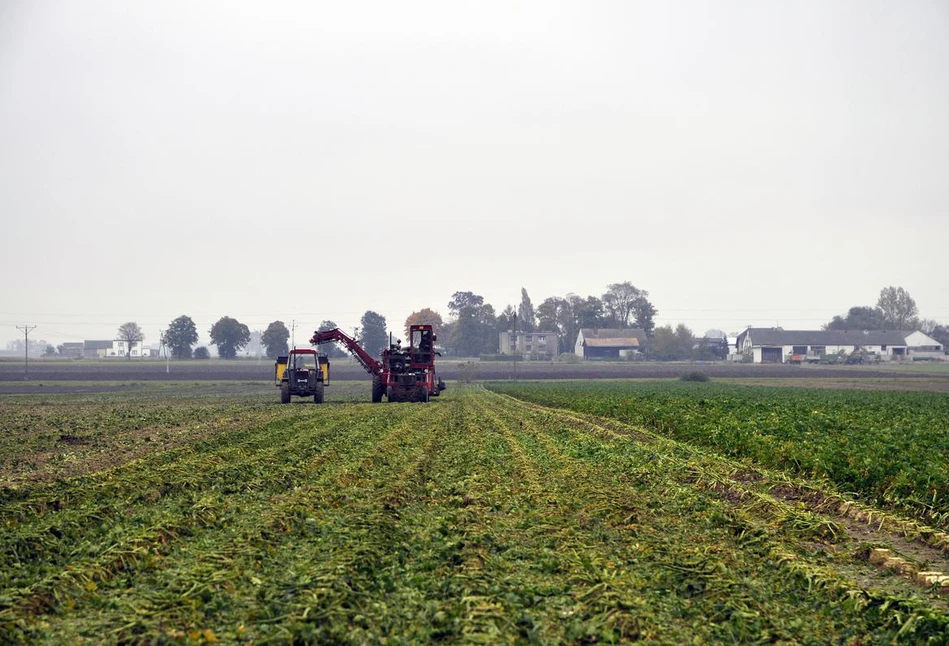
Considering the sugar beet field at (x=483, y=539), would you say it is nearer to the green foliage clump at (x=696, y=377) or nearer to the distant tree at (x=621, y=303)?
the green foliage clump at (x=696, y=377)

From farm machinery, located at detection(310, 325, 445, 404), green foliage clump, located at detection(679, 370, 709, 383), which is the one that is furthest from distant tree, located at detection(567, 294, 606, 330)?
farm machinery, located at detection(310, 325, 445, 404)

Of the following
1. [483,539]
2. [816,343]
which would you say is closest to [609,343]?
[816,343]

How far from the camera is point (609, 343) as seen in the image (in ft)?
575

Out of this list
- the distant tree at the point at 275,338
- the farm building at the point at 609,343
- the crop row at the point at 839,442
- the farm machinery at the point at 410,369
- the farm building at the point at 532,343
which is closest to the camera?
the crop row at the point at 839,442

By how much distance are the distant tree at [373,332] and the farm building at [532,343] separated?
84.9 feet

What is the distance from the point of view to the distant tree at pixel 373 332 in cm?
17375

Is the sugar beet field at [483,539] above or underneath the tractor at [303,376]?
underneath

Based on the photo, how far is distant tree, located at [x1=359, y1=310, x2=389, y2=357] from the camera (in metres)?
174

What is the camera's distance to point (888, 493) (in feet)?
49.5

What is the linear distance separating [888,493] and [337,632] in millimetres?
11607

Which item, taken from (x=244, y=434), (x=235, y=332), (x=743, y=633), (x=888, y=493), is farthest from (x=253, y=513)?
(x=235, y=332)

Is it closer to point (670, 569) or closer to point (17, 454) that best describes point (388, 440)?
point (17, 454)

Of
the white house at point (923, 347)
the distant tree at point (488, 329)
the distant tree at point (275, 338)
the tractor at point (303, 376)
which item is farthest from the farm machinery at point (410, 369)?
the white house at point (923, 347)

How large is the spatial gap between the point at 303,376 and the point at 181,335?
136881 mm
